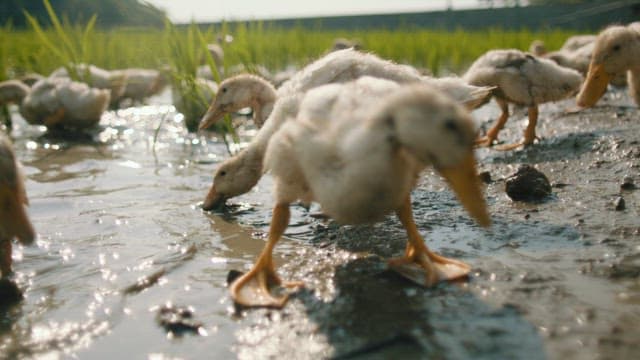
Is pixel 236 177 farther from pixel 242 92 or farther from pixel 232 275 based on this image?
pixel 232 275

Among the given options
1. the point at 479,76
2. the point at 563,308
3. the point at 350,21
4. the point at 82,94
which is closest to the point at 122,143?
the point at 82,94

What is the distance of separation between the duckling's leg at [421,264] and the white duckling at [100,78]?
278 inches

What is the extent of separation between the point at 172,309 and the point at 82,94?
Answer: 6305 mm

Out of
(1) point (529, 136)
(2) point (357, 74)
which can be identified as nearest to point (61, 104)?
(2) point (357, 74)

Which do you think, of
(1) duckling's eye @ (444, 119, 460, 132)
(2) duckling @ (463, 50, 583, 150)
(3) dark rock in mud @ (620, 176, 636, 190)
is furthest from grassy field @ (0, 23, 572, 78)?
(1) duckling's eye @ (444, 119, 460, 132)

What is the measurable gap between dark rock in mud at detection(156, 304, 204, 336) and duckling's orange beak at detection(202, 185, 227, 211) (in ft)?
7.09

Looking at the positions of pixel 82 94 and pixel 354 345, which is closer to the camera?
pixel 354 345

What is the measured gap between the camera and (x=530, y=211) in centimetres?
450

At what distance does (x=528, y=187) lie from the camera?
15.7ft

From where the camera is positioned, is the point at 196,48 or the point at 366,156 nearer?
the point at 366,156

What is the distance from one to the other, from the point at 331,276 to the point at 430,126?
1200mm

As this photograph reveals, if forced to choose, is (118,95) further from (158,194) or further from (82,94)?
A: (158,194)

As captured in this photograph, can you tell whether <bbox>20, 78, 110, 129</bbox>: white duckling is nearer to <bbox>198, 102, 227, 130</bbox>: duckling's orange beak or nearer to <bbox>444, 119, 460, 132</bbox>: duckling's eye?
<bbox>198, 102, 227, 130</bbox>: duckling's orange beak

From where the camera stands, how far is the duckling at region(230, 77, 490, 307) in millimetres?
2551
